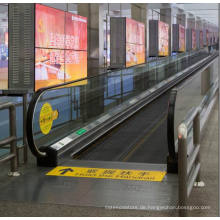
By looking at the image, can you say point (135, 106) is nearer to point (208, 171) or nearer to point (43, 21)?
point (43, 21)

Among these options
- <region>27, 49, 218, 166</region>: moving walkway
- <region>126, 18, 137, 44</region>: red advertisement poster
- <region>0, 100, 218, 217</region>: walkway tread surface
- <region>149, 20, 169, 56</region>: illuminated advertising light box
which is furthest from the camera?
<region>149, 20, 169, 56</region>: illuminated advertising light box

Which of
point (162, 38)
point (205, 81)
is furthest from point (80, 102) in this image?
point (162, 38)

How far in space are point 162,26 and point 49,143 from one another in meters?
15.1

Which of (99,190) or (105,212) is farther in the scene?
(99,190)

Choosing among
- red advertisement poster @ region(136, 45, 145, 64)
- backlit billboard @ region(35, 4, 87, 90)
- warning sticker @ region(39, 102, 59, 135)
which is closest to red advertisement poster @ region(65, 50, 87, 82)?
backlit billboard @ region(35, 4, 87, 90)

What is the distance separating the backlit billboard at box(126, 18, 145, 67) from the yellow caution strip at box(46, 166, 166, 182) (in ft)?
29.4

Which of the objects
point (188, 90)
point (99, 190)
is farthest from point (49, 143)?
point (188, 90)

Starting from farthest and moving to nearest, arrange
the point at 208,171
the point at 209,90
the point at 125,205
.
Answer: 1. the point at 209,90
2. the point at 208,171
3. the point at 125,205

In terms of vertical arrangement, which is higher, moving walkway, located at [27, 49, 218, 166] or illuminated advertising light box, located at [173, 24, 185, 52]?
illuminated advertising light box, located at [173, 24, 185, 52]

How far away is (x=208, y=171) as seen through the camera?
557 centimetres

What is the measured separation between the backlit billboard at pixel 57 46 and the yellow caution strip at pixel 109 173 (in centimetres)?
273

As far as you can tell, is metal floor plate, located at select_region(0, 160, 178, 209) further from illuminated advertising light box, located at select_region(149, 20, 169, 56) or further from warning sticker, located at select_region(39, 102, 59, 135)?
illuminated advertising light box, located at select_region(149, 20, 169, 56)

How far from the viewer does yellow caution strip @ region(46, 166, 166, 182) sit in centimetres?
544

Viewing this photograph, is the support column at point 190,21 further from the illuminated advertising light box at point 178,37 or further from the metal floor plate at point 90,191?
the metal floor plate at point 90,191
